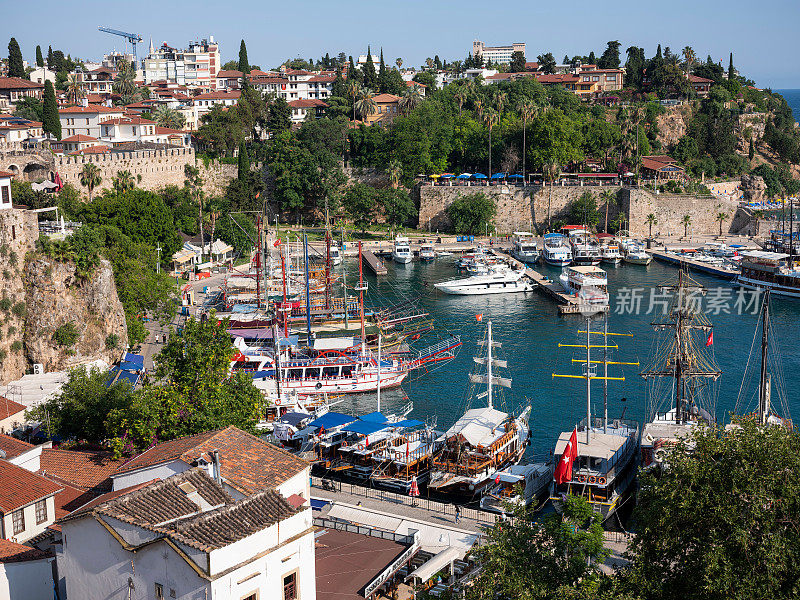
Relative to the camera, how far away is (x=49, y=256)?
37.9 m

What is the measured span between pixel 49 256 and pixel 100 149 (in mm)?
31522

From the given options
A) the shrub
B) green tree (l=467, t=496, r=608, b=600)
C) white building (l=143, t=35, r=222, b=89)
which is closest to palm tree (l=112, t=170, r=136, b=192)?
the shrub

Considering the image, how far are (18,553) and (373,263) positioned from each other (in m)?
49.6

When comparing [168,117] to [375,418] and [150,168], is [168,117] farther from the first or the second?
[375,418]

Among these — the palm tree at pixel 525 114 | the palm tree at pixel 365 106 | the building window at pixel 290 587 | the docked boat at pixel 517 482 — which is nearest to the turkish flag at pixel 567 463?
the docked boat at pixel 517 482

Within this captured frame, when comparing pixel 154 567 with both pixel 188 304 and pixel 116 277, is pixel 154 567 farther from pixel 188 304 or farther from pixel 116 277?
pixel 188 304

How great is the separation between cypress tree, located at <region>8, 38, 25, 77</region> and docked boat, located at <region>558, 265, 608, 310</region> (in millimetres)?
67337

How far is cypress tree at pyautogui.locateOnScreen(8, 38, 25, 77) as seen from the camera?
9719 centimetres

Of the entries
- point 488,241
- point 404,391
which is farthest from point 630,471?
point 488,241

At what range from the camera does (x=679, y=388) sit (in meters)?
31.8

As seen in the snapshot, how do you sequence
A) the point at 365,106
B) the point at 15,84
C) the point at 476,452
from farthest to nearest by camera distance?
1. the point at 365,106
2. the point at 15,84
3. the point at 476,452

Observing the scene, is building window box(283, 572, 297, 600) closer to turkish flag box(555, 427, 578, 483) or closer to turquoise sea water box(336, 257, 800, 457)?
turkish flag box(555, 427, 578, 483)

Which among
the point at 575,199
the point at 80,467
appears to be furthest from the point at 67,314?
the point at 575,199

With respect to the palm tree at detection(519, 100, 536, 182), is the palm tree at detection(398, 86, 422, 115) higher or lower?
higher
